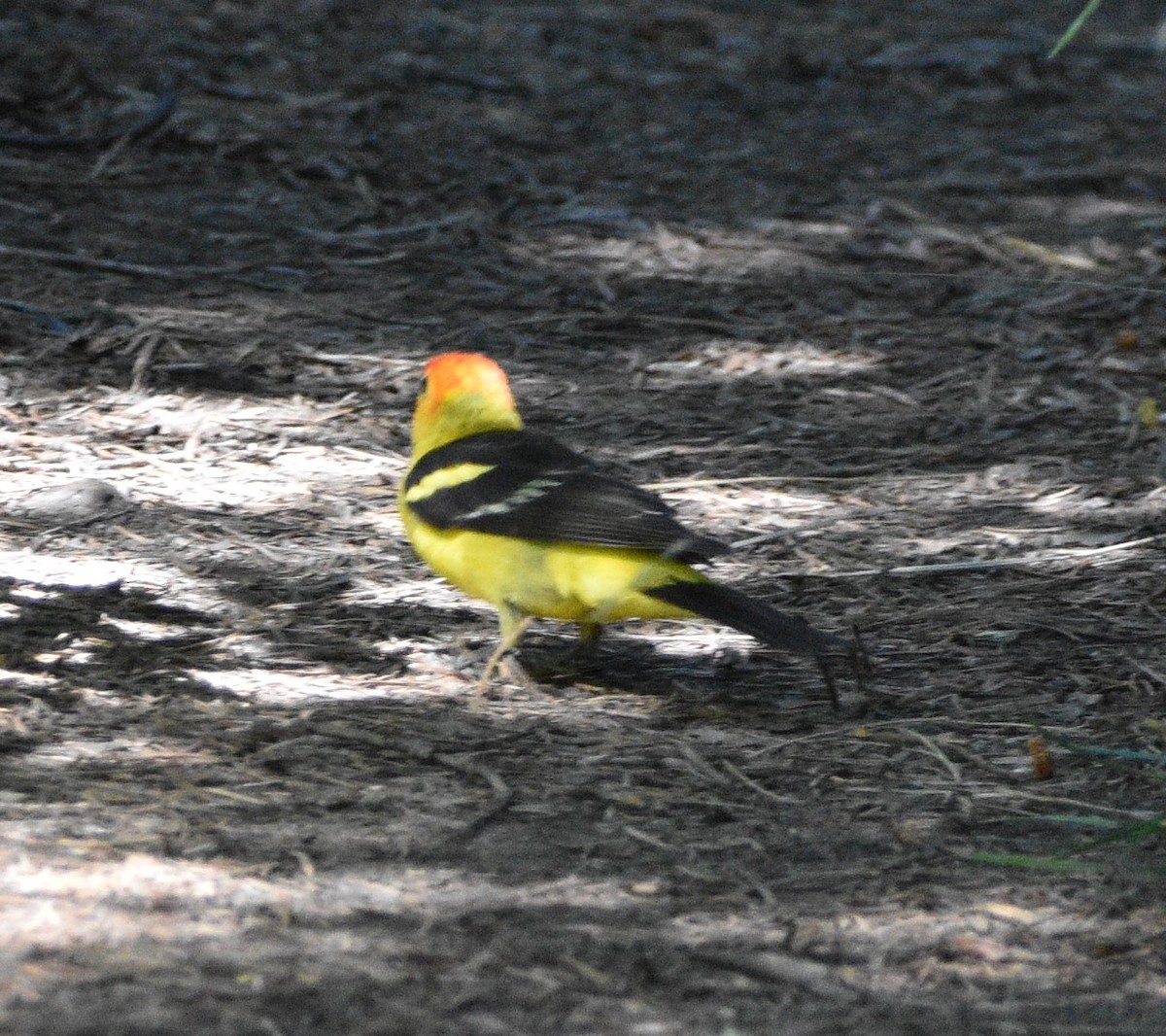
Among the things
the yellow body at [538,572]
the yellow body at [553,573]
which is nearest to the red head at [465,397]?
the yellow body at [538,572]

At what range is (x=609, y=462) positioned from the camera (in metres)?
5.75

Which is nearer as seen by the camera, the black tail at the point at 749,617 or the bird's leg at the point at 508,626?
the black tail at the point at 749,617

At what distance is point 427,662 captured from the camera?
14.3 ft

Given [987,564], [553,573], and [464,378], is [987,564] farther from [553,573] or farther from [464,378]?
[464,378]

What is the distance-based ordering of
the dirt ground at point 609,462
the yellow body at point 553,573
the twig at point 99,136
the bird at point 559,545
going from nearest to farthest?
the dirt ground at point 609,462, the bird at point 559,545, the yellow body at point 553,573, the twig at point 99,136

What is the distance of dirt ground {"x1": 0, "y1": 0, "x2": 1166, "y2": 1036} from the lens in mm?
2908

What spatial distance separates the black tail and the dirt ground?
21 cm

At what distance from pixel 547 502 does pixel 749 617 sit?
0.59 meters

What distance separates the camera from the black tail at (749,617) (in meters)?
3.95

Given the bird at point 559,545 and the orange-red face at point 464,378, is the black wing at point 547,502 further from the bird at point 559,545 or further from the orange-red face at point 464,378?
the orange-red face at point 464,378

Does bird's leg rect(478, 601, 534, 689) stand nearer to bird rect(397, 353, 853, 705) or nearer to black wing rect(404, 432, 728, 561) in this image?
bird rect(397, 353, 853, 705)

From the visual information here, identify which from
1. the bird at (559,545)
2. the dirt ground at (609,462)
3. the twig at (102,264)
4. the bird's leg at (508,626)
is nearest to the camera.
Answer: the dirt ground at (609,462)

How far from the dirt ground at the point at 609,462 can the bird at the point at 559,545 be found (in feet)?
0.72

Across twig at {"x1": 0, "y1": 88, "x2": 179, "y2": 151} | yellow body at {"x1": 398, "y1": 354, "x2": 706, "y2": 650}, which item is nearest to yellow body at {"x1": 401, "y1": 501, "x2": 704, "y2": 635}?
yellow body at {"x1": 398, "y1": 354, "x2": 706, "y2": 650}
